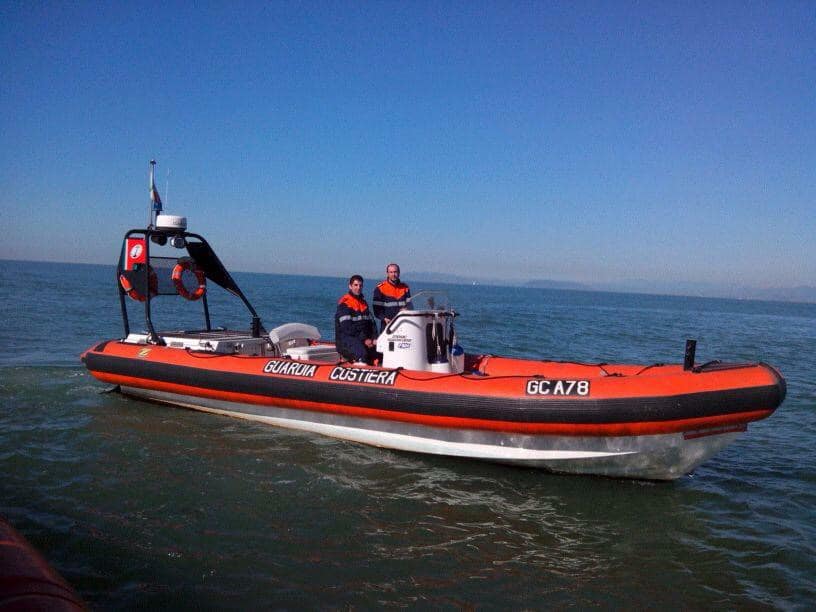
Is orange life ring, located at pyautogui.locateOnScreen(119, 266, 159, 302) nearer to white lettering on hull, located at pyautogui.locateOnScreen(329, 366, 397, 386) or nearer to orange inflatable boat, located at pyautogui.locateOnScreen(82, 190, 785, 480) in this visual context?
orange inflatable boat, located at pyautogui.locateOnScreen(82, 190, 785, 480)

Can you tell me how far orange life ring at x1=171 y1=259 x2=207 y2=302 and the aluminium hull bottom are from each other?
105 inches

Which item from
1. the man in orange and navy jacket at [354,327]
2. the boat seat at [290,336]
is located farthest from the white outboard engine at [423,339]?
the boat seat at [290,336]

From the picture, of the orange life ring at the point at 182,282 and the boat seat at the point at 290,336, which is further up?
the orange life ring at the point at 182,282

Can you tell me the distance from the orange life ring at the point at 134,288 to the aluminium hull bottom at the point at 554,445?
2.76m

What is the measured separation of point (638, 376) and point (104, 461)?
4490 millimetres

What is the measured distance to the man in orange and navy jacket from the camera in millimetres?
6320

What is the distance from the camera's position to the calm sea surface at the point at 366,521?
11.5ft

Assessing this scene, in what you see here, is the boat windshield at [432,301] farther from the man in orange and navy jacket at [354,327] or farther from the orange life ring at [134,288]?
the orange life ring at [134,288]

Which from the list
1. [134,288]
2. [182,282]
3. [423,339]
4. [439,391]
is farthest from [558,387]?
[134,288]

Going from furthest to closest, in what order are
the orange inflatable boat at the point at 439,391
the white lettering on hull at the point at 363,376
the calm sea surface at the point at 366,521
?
1. the white lettering on hull at the point at 363,376
2. the orange inflatable boat at the point at 439,391
3. the calm sea surface at the point at 366,521

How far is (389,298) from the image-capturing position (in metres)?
6.55

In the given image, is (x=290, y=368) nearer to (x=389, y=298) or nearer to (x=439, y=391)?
(x=389, y=298)

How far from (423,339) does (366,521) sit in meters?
2.14

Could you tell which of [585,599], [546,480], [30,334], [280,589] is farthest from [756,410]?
[30,334]
